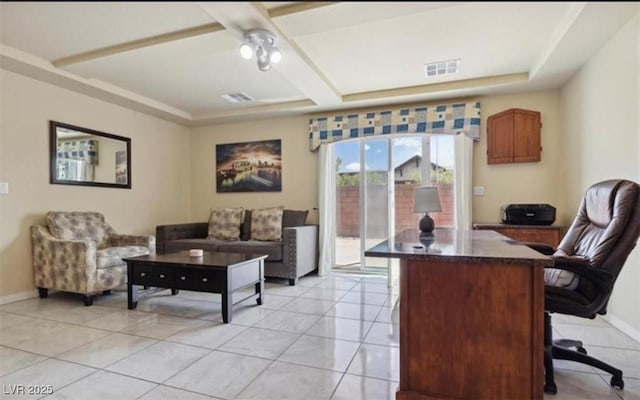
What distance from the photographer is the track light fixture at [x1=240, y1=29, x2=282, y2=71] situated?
7.75ft

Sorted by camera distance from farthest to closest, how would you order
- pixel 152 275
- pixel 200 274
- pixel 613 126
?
pixel 152 275 < pixel 200 274 < pixel 613 126

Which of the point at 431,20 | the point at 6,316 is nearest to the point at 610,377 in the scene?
the point at 431,20

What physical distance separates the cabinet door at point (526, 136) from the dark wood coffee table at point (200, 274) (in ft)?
10.1

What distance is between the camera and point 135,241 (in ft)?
12.2


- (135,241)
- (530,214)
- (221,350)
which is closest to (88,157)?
(135,241)

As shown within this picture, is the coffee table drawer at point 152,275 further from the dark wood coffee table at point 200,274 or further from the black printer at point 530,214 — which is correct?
the black printer at point 530,214

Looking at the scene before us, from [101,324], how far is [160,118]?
3.23 meters

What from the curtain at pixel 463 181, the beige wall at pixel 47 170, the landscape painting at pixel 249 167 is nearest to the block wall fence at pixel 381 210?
the curtain at pixel 463 181

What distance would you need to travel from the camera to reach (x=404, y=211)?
14.7 ft

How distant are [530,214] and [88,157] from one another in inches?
193

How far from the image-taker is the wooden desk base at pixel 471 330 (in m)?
1.45

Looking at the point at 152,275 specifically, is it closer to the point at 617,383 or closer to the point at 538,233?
the point at 617,383

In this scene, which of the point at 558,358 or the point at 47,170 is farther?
the point at 47,170

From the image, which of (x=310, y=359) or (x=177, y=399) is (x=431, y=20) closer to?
(x=310, y=359)
